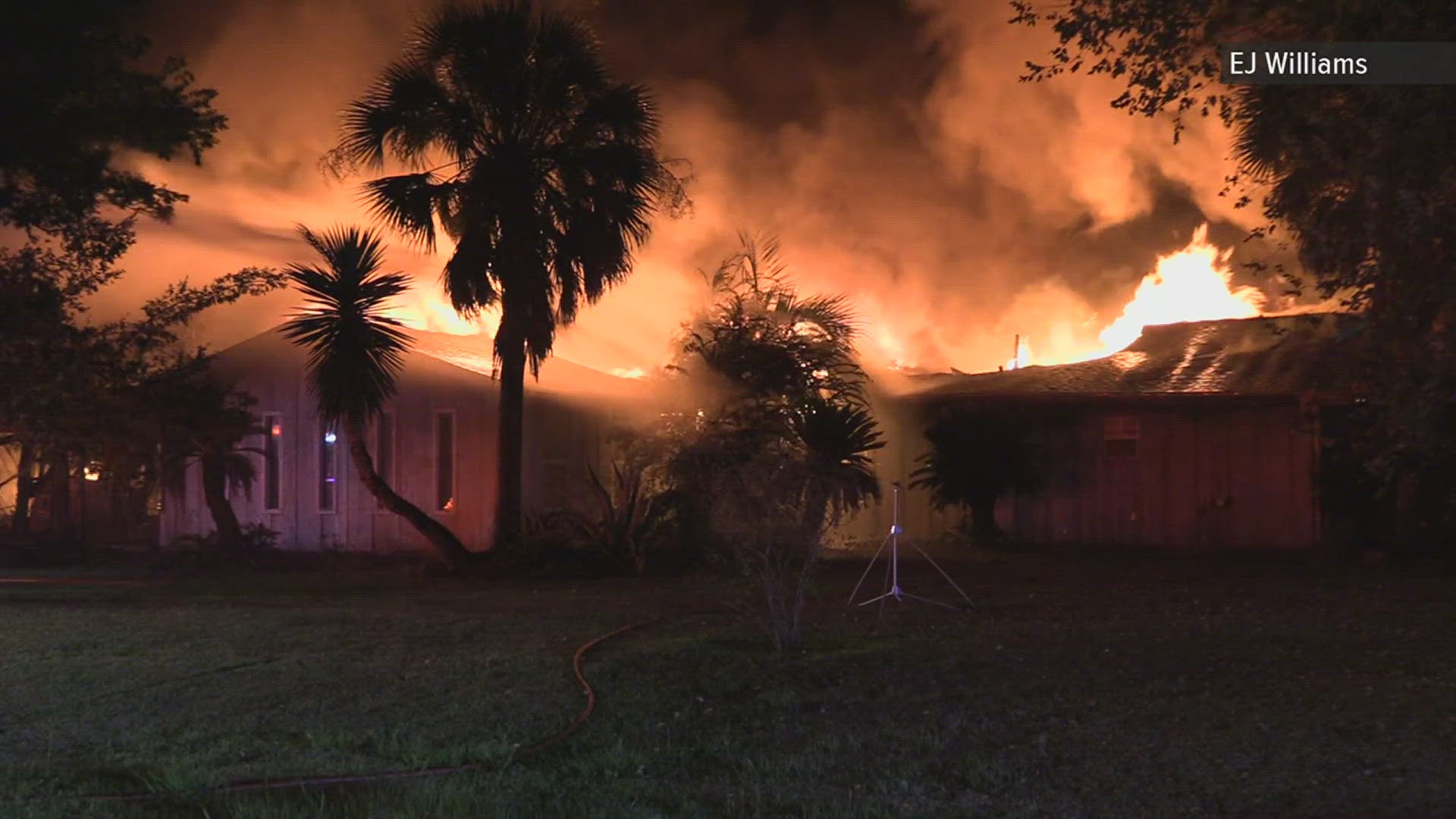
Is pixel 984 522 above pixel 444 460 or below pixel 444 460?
below

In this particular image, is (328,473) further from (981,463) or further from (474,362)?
(981,463)

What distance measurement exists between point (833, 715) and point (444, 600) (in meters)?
7.78

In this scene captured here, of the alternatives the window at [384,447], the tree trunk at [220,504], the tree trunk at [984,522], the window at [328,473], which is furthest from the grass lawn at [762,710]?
the window at [328,473]

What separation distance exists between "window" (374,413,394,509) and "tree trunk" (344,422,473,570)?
466 cm

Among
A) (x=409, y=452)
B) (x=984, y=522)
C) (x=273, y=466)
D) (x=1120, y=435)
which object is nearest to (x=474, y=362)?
(x=409, y=452)

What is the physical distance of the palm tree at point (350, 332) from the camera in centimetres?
1703

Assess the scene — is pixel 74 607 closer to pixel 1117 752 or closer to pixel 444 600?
pixel 444 600

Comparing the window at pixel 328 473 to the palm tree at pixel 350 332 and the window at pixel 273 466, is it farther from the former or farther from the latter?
the palm tree at pixel 350 332

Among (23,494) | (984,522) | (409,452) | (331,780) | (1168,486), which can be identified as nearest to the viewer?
(331,780)

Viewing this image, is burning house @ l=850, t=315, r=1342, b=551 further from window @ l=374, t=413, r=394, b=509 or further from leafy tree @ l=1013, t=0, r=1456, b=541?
leafy tree @ l=1013, t=0, r=1456, b=541

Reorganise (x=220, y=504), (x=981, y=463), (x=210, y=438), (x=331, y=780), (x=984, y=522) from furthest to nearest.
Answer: (x=984, y=522) < (x=220, y=504) < (x=981, y=463) < (x=210, y=438) < (x=331, y=780)

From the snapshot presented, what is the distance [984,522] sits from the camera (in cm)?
2255

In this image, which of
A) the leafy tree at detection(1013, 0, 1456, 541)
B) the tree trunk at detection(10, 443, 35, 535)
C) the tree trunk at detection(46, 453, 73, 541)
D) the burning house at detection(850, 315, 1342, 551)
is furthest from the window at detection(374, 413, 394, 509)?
the leafy tree at detection(1013, 0, 1456, 541)

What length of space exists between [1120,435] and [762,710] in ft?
53.7
